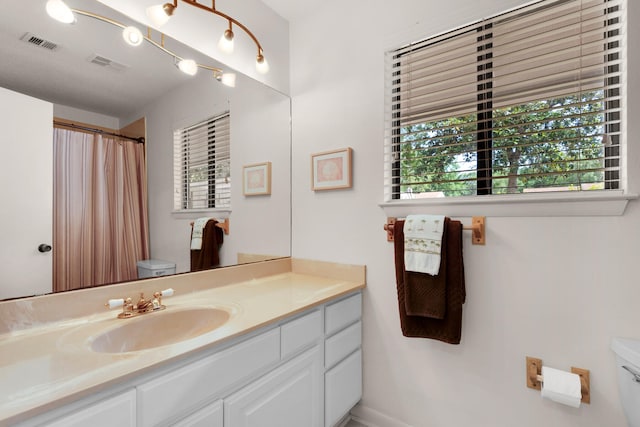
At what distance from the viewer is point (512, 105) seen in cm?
140

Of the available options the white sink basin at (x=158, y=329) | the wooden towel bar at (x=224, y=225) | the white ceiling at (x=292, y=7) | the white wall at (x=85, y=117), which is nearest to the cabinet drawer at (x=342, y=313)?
the white sink basin at (x=158, y=329)

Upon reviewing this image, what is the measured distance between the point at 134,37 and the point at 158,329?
4.08 ft

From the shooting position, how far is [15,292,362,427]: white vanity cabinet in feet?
2.62

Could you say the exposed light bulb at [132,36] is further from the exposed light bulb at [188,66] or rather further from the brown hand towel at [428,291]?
the brown hand towel at [428,291]

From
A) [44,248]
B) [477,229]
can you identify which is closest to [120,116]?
[44,248]

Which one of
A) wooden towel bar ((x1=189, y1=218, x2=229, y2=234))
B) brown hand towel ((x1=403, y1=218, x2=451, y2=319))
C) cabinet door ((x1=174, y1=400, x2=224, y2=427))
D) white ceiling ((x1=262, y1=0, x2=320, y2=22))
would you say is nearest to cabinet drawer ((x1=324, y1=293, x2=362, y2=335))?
brown hand towel ((x1=403, y1=218, x2=451, y2=319))

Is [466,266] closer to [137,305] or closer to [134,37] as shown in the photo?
[137,305]

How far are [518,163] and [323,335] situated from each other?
1187 mm

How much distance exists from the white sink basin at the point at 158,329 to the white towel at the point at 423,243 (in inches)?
33.7

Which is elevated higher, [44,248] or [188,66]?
[188,66]

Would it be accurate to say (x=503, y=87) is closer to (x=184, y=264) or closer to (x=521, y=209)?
(x=521, y=209)

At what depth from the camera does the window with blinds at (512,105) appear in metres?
1.24

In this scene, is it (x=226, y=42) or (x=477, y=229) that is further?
(x=226, y=42)

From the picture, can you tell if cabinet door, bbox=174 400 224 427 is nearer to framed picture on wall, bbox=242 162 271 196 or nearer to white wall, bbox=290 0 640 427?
white wall, bbox=290 0 640 427
